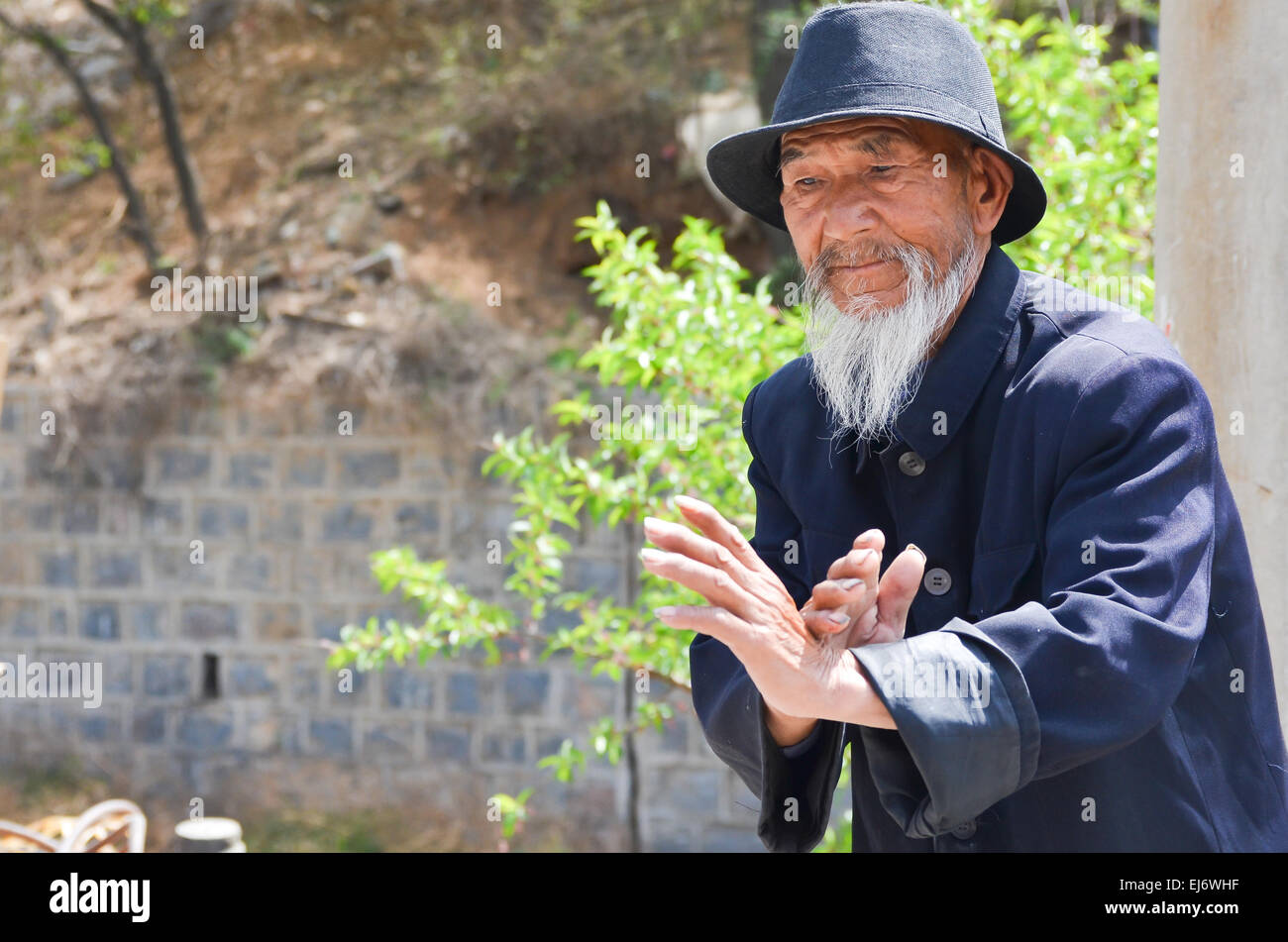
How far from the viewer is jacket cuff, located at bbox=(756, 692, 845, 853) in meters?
1.67

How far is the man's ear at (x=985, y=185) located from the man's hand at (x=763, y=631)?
738mm

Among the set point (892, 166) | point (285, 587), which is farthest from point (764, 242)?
point (892, 166)

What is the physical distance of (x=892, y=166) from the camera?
1.78m

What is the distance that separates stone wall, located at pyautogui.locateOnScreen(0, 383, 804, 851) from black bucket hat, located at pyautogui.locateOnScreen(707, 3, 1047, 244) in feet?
17.2

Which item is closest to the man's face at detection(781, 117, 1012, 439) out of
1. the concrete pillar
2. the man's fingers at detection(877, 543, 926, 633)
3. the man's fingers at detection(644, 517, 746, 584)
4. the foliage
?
the man's fingers at detection(877, 543, 926, 633)

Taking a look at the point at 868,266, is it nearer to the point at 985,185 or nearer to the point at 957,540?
the point at 985,185

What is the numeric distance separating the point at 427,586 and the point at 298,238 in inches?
189

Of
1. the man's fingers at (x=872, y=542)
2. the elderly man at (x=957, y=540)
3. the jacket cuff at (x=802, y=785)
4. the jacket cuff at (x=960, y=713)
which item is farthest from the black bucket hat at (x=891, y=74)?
the jacket cuff at (x=802, y=785)

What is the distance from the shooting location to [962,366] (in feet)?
5.84

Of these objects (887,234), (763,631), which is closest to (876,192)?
(887,234)

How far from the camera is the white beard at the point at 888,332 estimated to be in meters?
1.81

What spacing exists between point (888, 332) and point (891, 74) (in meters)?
0.35

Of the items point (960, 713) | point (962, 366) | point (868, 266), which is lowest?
point (960, 713)

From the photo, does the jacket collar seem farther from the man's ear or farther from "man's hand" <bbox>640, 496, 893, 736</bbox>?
"man's hand" <bbox>640, 496, 893, 736</bbox>
